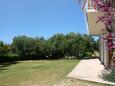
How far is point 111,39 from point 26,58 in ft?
152

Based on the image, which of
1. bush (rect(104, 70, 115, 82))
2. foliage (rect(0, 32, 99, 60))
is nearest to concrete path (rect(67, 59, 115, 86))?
bush (rect(104, 70, 115, 82))

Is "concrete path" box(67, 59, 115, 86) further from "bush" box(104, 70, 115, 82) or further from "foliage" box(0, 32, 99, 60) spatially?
"foliage" box(0, 32, 99, 60)

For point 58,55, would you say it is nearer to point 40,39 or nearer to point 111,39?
point 40,39

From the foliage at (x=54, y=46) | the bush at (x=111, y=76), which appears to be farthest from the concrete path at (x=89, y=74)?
the foliage at (x=54, y=46)

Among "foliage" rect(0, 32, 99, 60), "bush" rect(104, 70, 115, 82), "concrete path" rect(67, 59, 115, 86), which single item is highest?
"foliage" rect(0, 32, 99, 60)

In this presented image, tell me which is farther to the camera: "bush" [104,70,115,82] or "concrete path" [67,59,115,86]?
"concrete path" [67,59,115,86]

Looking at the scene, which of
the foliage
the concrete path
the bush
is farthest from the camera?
the foliage

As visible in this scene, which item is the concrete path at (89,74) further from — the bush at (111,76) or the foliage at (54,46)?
the foliage at (54,46)

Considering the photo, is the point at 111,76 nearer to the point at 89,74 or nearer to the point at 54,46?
the point at 89,74

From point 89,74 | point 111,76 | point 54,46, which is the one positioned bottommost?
point 89,74

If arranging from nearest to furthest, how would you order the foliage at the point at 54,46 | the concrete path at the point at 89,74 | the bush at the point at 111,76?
the bush at the point at 111,76 < the concrete path at the point at 89,74 < the foliage at the point at 54,46

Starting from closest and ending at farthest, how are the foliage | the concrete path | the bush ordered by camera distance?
the bush < the concrete path < the foliage

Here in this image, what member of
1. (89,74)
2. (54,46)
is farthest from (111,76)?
(54,46)

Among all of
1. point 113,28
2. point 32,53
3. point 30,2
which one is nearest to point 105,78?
point 113,28
